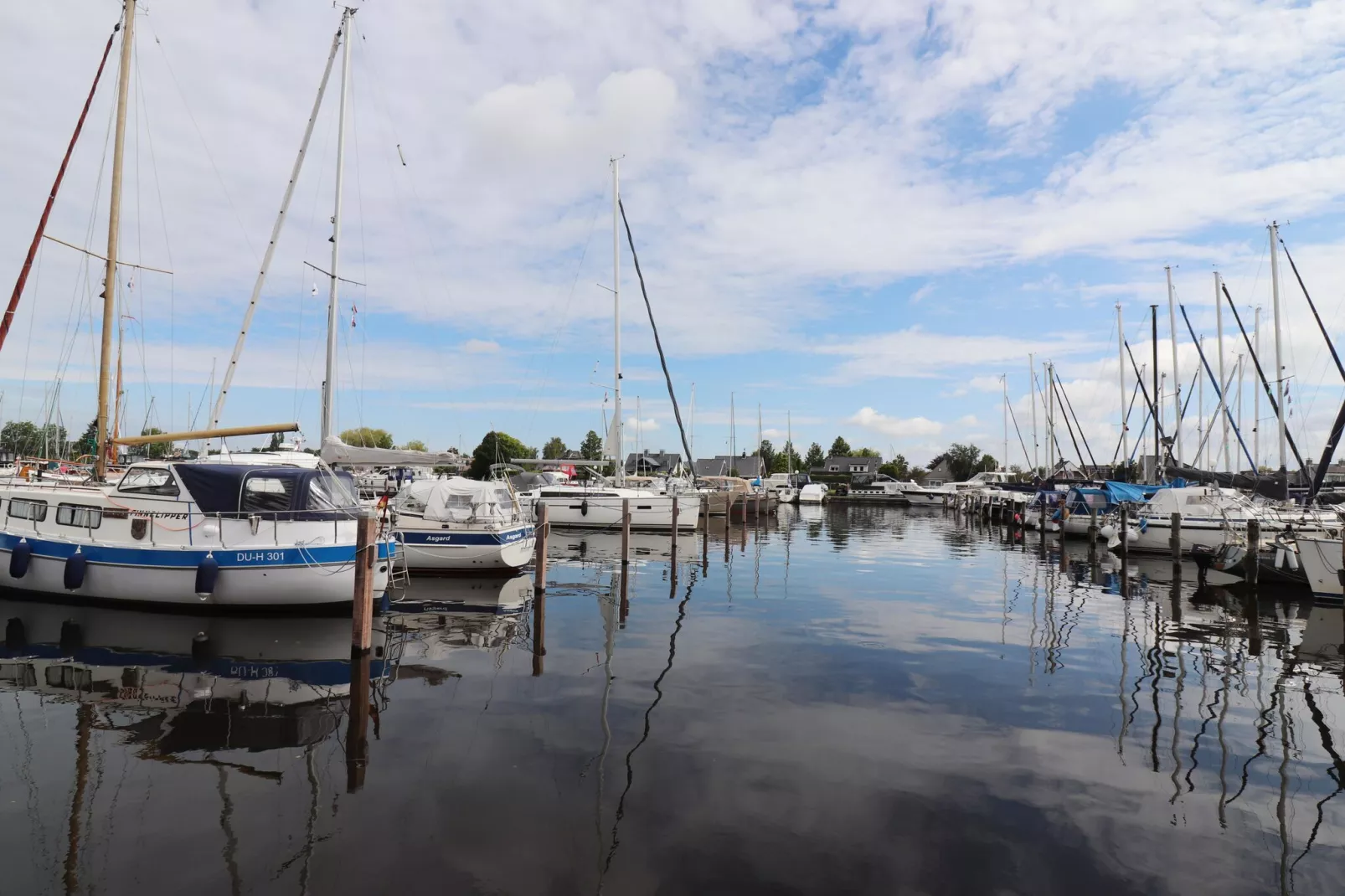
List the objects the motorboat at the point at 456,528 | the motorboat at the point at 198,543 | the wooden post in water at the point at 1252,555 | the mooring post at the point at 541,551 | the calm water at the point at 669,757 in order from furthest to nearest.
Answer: the wooden post in water at the point at 1252,555
the motorboat at the point at 456,528
the mooring post at the point at 541,551
the motorboat at the point at 198,543
the calm water at the point at 669,757

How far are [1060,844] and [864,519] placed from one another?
51340mm

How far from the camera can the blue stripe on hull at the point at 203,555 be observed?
14477 mm

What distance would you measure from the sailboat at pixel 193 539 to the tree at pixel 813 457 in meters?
116

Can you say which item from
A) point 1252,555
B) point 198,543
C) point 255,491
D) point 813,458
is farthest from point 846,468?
point 198,543

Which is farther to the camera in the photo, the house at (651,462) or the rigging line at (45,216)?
the house at (651,462)

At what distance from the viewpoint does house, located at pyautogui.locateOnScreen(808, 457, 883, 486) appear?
117938 millimetres

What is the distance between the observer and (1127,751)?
28.6 feet

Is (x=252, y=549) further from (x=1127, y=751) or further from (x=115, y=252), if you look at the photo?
(x=1127, y=751)

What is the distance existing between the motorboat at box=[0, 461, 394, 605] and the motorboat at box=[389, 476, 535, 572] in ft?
15.4

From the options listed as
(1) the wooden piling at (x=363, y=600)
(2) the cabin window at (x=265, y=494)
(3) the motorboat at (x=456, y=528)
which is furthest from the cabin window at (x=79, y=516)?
(1) the wooden piling at (x=363, y=600)

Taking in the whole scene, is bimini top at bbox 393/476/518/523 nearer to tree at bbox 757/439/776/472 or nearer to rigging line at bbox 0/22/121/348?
rigging line at bbox 0/22/121/348

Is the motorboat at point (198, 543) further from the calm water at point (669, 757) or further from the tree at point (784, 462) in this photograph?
the tree at point (784, 462)

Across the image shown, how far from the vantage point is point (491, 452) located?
3435 inches

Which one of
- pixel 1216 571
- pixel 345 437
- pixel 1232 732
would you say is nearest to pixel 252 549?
pixel 1232 732
